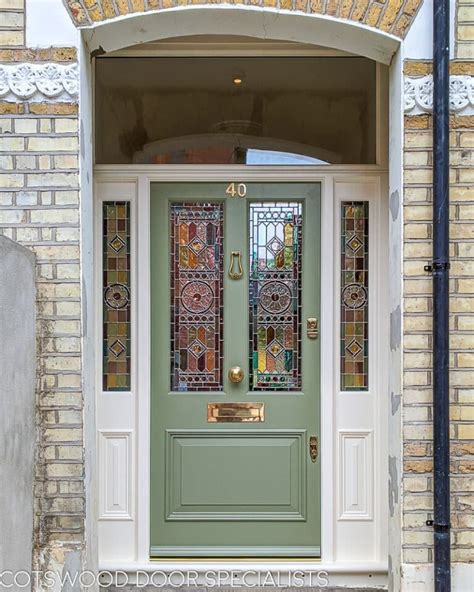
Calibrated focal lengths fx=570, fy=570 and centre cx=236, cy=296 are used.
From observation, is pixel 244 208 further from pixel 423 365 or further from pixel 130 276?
pixel 423 365

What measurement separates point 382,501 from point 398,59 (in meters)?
2.34

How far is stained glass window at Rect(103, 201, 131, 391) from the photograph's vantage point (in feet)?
10.7

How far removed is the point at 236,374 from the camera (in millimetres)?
3252

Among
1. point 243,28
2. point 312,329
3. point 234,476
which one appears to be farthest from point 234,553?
point 243,28

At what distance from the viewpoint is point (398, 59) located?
8.81ft

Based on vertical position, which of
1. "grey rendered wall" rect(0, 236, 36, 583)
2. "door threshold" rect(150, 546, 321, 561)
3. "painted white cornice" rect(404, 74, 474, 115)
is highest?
"painted white cornice" rect(404, 74, 474, 115)

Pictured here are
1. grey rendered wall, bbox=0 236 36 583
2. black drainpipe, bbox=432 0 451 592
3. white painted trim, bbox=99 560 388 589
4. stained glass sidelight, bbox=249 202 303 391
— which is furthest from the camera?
stained glass sidelight, bbox=249 202 303 391

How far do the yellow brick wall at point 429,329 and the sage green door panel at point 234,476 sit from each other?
788mm

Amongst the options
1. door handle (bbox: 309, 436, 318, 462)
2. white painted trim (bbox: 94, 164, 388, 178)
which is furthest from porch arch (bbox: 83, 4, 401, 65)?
door handle (bbox: 309, 436, 318, 462)

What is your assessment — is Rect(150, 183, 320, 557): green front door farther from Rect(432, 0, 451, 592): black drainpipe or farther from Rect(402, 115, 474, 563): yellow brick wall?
Rect(432, 0, 451, 592): black drainpipe

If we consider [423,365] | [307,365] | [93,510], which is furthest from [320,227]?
[93,510]

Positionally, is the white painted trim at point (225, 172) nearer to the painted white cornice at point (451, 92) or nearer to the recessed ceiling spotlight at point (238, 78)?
the recessed ceiling spotlight at point (238, 78)

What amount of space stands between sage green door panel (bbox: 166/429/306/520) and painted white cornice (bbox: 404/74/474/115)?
188 cm

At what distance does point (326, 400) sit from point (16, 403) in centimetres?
166
